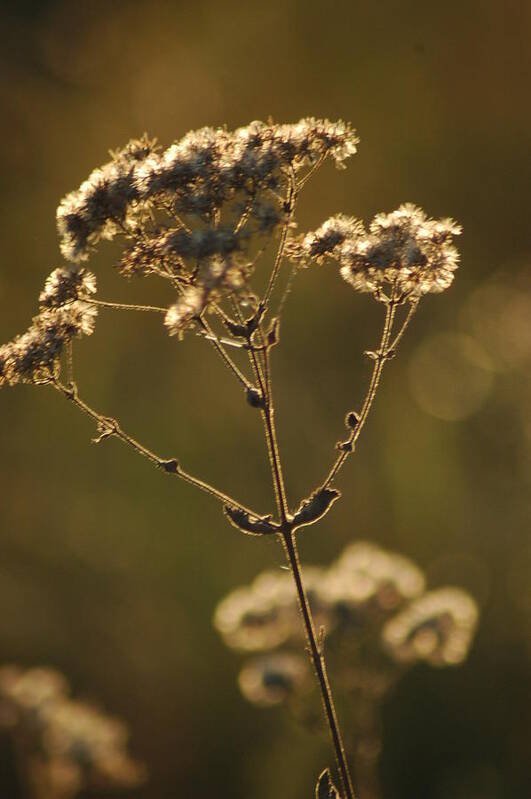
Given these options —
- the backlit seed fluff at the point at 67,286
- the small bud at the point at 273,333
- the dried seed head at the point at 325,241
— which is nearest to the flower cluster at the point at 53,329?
the backlit seed fluff at the point at 67,286

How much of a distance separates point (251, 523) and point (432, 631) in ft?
10.4

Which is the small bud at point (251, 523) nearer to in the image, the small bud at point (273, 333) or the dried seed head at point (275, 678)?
the small bud at point (273, 333)

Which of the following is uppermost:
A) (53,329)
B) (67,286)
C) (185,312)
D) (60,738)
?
(67,286)

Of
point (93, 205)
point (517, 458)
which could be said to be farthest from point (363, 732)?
point (517, 458)

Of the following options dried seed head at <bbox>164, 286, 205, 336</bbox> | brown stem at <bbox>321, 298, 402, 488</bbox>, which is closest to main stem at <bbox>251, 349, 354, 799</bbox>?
brown stem at <bbox>321, 298, 402, 488</bbox>

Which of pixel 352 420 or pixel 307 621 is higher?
pixel 352 420

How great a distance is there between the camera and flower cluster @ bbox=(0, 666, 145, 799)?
6.69 meters

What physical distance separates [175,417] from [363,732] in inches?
269

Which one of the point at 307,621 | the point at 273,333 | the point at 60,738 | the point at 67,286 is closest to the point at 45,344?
the point at 67,286

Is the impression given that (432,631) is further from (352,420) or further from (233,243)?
(233,243)

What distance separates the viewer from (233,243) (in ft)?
13.0

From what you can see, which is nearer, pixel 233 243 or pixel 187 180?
pixel 233 243

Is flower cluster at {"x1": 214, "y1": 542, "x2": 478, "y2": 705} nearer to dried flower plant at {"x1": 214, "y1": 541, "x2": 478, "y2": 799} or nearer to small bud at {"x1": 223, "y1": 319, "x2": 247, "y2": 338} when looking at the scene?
dried flower plant at {"x1": 214, "y1": 541, "x2": 478, "y2": 799}

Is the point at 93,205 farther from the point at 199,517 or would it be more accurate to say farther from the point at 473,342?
the point at 473,342
